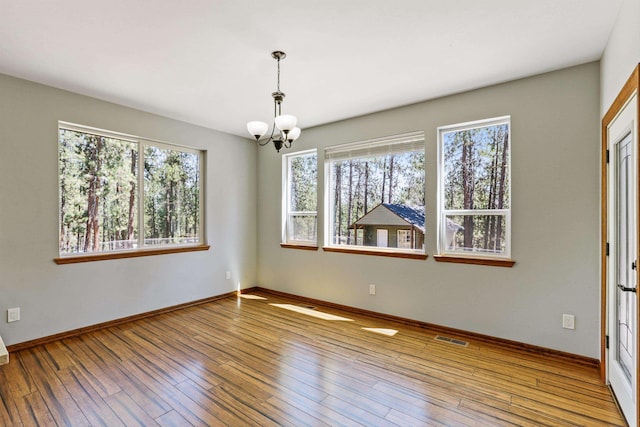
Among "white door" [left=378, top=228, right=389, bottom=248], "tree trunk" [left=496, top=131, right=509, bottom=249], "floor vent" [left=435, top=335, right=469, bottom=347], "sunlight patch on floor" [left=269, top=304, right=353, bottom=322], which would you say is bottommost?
"sunlight patch on floor" [left=269, top=304, right=353, bottom=322]

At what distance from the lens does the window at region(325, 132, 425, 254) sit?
3859 mm

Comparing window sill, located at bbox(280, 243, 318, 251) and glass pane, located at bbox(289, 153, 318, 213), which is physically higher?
glass pane, located at bbox(289, 153, 318, 213)

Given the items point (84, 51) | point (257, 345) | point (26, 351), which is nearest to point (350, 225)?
point (257, 345)

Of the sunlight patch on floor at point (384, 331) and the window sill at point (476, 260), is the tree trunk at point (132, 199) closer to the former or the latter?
the sunlight patch on floor at point (384, 331)

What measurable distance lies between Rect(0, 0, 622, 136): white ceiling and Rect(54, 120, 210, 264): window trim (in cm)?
44

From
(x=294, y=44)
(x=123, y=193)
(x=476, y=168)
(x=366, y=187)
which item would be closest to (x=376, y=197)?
(x=366, y=187)

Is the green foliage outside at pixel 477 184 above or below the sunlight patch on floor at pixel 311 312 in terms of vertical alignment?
above

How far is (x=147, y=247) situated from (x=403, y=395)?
11.7 ft

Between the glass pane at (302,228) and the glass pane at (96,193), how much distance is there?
2.22m

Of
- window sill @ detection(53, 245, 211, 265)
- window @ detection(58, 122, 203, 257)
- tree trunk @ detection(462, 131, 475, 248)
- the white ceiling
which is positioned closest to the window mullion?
window @ detection(58, 122, 203, 257)

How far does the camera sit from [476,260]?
3307 mm

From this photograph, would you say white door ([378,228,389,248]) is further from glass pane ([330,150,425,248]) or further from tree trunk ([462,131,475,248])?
tree trunk ([462,131,475,248])

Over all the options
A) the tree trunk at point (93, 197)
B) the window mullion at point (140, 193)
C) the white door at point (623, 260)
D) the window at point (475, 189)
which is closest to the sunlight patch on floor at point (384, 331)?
the window at point (475, 189)

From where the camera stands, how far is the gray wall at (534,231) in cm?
277
